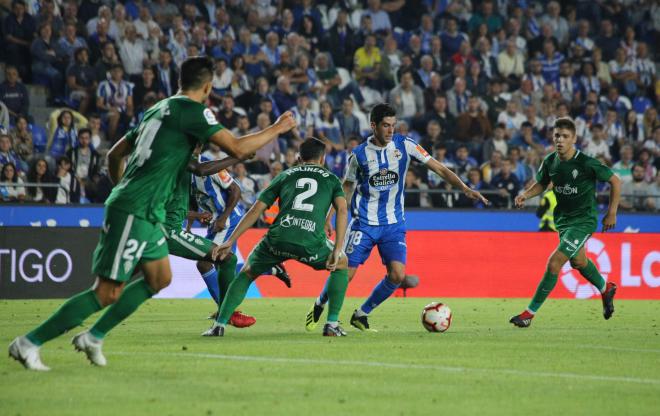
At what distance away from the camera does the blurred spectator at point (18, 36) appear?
20609 mm

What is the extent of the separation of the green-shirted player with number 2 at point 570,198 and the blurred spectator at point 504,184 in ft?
26.4

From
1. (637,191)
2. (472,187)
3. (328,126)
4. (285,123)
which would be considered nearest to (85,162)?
(328,126)

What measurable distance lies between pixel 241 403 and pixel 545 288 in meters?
6.80

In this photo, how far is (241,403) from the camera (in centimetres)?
628

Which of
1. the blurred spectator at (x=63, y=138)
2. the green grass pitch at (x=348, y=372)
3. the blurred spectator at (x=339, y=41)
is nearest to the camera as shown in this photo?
the green grass pitch at (x=348, y=372)

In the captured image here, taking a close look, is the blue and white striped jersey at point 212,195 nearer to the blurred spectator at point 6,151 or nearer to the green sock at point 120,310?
the green sock at point 120,310

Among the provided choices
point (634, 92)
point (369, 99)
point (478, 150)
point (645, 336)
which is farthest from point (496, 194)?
point (645, 336)

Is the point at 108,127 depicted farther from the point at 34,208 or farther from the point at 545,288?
the point at 545,288

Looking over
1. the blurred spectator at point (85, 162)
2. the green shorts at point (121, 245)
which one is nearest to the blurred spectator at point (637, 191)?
the blurred spectator at point (85, 162)

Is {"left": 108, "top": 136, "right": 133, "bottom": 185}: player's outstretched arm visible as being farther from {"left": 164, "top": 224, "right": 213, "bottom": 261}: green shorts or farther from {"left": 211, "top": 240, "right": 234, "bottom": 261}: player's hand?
{"left": 164, "top": 224, "right": 213, "bottom": 261}: green shorts

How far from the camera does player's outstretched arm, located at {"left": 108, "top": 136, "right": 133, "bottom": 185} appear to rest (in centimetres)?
804

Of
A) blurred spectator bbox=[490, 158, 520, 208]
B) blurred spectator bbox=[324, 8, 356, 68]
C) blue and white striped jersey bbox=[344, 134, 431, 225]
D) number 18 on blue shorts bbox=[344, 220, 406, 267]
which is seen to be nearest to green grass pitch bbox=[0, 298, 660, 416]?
number 18 on blue shorts bbox=[344, 220, 406, 267]

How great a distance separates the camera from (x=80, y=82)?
20438 mm

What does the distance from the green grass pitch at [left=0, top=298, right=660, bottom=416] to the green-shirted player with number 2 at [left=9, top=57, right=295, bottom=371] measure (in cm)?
31
